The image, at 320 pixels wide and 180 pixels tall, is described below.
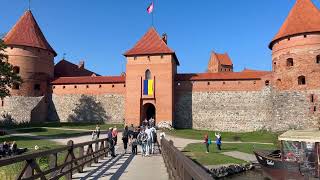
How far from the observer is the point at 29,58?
37688 millimetres

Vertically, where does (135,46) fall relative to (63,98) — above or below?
above

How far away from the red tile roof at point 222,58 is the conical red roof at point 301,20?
1716 inches

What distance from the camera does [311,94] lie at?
30.7 metres

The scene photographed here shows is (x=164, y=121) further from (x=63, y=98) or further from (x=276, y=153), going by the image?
(x=276, y=153)

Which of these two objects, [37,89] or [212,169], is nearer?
[212,169]

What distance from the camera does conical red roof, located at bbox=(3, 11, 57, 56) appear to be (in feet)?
124

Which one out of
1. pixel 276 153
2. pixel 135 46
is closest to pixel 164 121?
pixel 135 46

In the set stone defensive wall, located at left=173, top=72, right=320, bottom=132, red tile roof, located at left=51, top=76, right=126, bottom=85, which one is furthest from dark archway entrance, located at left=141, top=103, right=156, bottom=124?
red tile roof, located at left=51, top=76, right=126, bottom=85

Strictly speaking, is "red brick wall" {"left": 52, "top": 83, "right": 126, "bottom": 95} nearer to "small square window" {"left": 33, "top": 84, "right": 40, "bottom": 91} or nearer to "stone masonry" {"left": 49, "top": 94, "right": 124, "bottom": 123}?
"stone masonry" {"left": 49, "top": 94, "right": 124, "bottom": 123}

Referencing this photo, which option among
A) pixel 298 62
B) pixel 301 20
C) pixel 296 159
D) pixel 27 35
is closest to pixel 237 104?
pixel 298 62

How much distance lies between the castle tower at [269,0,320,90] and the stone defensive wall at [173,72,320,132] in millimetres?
971

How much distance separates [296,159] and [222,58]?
6581 centimetres

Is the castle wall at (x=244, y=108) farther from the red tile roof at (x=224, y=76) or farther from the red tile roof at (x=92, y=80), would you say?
the red tile roof at (x=92, y=80)

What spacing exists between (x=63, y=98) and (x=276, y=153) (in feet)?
86.7
